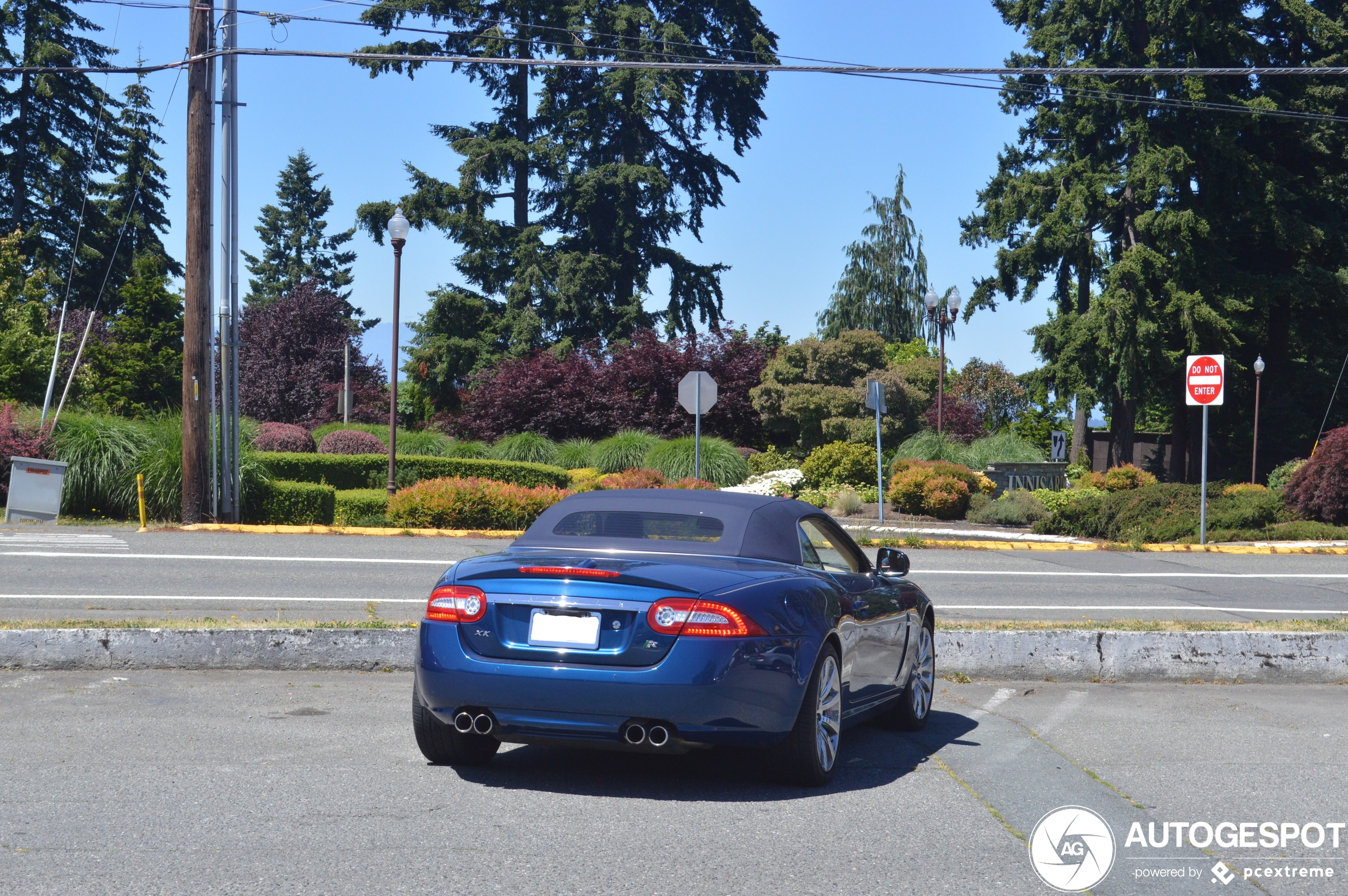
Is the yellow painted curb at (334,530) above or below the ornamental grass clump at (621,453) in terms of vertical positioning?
below

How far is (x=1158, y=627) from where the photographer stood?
9688 mm

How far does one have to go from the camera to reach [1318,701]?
8.29 meters

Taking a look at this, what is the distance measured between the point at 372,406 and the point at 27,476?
27.6m

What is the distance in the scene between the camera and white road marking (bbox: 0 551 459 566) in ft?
49.2

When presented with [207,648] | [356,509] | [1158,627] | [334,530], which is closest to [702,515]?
[207,648]

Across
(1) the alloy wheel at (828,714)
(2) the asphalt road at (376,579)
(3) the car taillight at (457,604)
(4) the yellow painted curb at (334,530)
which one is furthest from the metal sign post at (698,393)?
(3) the car taillight at (457,604)

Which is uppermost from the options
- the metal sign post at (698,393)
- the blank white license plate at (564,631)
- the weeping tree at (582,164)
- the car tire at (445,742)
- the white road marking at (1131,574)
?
the weeping tree at (582,164)

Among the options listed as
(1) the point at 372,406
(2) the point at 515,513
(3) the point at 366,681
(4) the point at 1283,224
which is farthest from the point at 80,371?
(4) the point at 1283,224

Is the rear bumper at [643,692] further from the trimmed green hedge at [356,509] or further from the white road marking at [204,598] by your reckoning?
the trimmed green hedge at [356,509]

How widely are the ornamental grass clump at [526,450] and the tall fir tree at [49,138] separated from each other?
2979 centimetres

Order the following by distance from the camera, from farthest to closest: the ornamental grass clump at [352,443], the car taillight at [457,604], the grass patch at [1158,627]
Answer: the ornamental grass clump at [352,443] < the grass patch at [1158,627] < the car taillight at [457,604]

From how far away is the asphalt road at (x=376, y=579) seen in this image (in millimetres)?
11828

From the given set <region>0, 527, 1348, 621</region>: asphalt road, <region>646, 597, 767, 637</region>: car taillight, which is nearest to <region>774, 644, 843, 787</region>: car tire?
<region>646, 597, 767, 637</region>: car taillight

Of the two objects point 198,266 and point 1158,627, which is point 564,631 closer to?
point 1158,627
